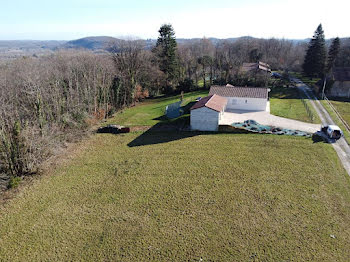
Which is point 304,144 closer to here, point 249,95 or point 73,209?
point 249,95

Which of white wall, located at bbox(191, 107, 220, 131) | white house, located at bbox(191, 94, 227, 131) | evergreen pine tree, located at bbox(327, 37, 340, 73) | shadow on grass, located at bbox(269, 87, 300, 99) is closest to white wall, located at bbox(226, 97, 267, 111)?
white house, located at bbox(191, 94, 227, 131)

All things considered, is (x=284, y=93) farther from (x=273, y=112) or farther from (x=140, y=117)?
(x=140, y=117)

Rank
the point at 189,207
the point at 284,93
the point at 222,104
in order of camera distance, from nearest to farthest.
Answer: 1. the point at 189,207
2. the point at 222,104
3. the point at 284,93

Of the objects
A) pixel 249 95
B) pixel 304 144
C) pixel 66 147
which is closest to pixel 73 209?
pixel 66 147

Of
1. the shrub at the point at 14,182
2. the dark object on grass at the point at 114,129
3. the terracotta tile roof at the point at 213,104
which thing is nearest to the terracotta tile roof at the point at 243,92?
the terracotta tile roof at the point at 213,104

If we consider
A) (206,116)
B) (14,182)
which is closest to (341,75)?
(206,116)
